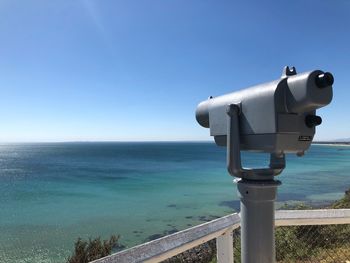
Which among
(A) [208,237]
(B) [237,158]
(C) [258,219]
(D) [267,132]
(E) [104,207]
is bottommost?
(E) [104,207]

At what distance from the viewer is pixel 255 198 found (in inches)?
55.8

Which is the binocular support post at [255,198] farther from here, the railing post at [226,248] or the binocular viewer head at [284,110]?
the railing post at [226,248]

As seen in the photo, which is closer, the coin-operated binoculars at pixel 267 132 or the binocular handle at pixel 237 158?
the coin-operated binoculars at pixel 267 132

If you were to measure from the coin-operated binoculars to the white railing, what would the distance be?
19.0 inches

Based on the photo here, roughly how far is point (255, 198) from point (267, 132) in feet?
0.95

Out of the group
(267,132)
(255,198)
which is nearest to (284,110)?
(267,132)

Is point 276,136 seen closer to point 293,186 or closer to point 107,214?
point 107,214

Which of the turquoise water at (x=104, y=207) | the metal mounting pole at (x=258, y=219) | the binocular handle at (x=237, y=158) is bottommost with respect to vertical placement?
the turquoise water at (x=104, y=207)

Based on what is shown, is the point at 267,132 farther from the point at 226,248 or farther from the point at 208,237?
the point at 226,248

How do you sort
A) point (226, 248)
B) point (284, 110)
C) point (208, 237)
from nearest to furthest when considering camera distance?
point (284, 110), point (208, 237), point (226, 248)

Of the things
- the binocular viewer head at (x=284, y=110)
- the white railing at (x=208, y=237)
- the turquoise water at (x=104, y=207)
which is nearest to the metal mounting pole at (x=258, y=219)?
the binocular viewer head at (x=284, y=110)

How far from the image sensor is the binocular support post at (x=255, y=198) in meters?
1.42

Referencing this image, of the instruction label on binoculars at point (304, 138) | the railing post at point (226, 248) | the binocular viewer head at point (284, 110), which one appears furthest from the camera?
the railing post at point (226, 248)

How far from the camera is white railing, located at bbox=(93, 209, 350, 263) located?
1.63 metres
